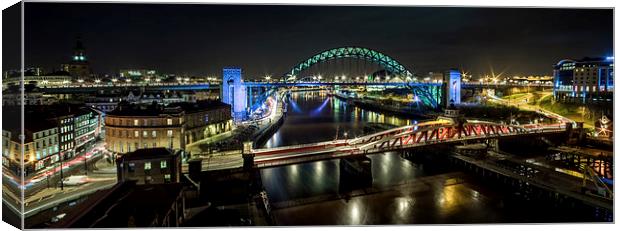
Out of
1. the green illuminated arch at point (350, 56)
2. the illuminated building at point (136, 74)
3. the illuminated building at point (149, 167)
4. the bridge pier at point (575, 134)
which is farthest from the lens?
the illuminated building at point (136, 74)

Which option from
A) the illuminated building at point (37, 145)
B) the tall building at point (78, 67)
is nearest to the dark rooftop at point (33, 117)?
the illuminated building at point (37, 145)

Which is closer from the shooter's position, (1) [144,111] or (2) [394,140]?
(2) [394,140]

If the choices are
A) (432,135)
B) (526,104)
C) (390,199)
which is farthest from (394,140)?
(526,104)

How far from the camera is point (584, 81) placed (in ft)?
35.5

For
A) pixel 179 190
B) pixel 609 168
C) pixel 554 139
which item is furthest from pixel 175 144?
pixel 554 139

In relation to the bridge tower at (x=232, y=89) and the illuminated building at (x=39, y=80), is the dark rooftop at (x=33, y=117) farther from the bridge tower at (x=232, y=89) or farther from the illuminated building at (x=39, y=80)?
the bridge tower at (x=232, y=89)

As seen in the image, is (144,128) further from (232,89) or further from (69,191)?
(232,89)

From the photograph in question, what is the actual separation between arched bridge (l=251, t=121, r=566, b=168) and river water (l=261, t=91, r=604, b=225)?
46 centimetres

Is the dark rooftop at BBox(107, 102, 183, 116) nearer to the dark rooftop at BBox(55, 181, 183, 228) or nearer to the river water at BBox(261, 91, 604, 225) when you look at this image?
the river water at BBox(261, 91, 604, 225)

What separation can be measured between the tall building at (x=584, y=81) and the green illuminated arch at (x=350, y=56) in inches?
309

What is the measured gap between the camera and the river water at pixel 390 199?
16.5ft

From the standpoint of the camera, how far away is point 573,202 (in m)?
5.37

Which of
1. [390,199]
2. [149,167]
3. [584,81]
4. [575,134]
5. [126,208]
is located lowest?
[390,199]

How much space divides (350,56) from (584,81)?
11.1m
